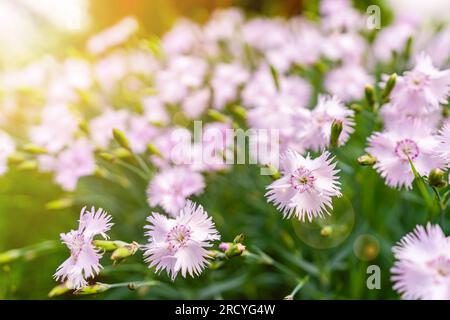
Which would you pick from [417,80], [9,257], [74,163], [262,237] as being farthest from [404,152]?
[9,257]

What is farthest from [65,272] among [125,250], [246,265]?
[246,265]

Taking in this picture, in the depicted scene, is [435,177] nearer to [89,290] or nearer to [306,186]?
[306,186]

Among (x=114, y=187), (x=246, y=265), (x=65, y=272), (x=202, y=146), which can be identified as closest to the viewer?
(x=65, y=272)

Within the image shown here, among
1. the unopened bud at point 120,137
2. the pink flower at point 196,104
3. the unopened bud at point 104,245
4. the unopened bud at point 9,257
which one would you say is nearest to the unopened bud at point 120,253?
the unopened bud at point 104,245

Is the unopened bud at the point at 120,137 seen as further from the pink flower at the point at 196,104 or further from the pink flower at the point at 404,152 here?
the pink flower at the point at 404,152

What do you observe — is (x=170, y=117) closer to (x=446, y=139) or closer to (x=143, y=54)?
(x=143, y=54)
